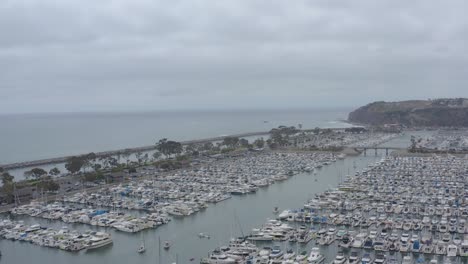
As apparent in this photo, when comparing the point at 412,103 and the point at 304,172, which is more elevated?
the point at 412,103

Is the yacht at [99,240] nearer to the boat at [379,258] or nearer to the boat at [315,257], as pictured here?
the boat at [315,257]

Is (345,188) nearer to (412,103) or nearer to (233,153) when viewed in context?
(233,153)

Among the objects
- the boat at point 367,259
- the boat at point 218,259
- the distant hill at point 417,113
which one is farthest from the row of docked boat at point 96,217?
the distant hill at point 417,113

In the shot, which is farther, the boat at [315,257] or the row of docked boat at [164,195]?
the row of docked boat at [164,195]

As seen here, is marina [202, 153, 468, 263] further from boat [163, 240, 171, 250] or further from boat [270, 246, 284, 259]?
boat [163, 240, 171, 250]

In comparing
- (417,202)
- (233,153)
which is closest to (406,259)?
(417,202)

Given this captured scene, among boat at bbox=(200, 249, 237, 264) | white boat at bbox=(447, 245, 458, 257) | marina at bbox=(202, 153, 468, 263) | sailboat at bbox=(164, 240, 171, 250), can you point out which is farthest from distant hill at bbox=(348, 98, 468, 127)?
boat at bbox=(200, 249, 237, 264)

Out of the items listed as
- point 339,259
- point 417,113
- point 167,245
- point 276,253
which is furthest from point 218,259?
point 417,113
